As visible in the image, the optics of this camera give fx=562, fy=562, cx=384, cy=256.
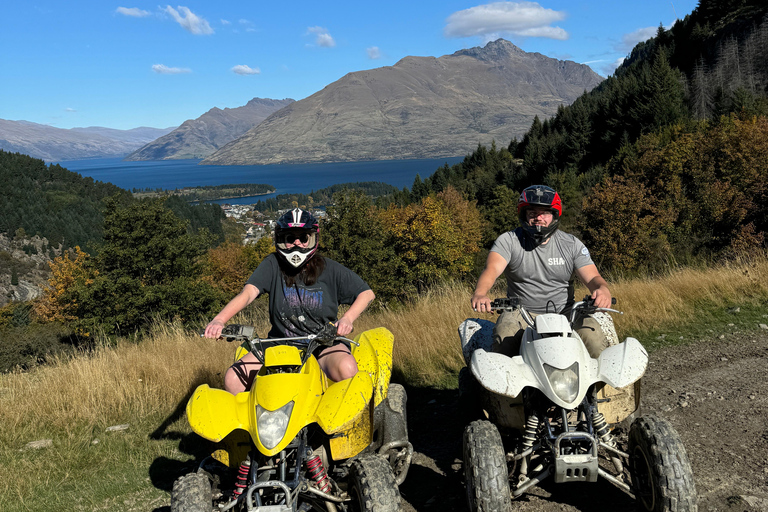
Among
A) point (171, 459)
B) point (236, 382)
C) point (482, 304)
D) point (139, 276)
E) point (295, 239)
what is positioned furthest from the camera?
point (139, 276)

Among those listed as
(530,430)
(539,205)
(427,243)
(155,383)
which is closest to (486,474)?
(530,430)

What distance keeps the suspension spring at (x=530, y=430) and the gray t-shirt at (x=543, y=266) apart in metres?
1.26

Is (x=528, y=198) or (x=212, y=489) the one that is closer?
(x=212, y=489)

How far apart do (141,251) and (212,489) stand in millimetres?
34889

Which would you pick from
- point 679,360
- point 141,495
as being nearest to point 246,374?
point 141,495

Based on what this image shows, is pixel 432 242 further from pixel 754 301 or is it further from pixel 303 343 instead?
pixel 303 343

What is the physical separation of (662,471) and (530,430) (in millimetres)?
784

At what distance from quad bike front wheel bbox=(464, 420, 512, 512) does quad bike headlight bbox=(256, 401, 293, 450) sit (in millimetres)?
1190

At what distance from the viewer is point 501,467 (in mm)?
3377

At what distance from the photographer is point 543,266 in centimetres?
469

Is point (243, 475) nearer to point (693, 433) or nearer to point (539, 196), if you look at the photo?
point (539, 196)

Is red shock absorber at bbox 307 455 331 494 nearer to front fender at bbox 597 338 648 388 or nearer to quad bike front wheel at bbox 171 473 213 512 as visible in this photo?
quad bike front wheel at bbox 171 473 213 512

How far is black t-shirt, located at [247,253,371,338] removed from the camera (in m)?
4.40

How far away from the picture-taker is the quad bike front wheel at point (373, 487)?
9.89ft
